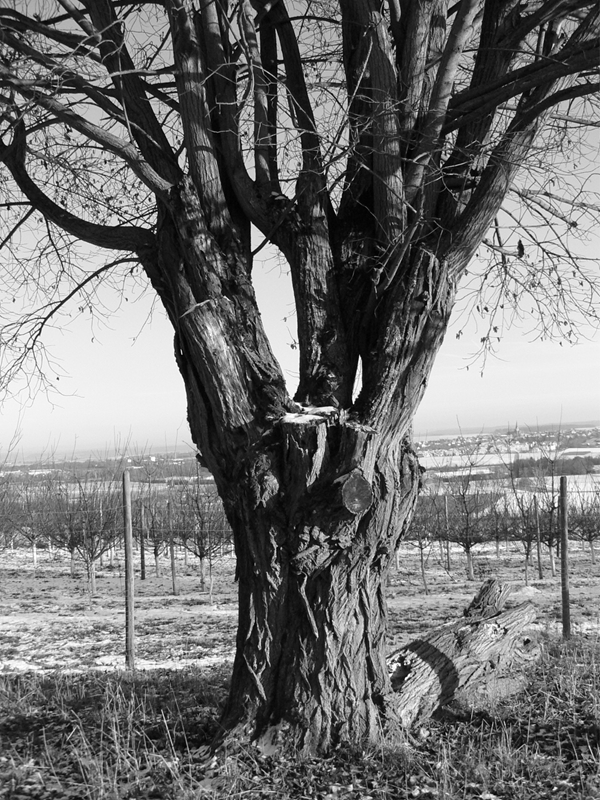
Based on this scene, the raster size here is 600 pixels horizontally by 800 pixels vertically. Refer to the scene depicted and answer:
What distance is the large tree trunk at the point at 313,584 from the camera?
305 centimetres

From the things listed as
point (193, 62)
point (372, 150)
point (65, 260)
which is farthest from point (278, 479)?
point (65, 260)

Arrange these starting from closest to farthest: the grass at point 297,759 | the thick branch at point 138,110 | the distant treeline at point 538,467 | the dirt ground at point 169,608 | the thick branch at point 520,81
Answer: the grass at point 297,759
the thick branch at point 520,81
the thick branch at point 138,110
the dirt ground at point 169,608
the distant treeline at point 538,467

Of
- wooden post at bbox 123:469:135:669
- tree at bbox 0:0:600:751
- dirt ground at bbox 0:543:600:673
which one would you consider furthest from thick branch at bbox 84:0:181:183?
dirt ground at bbox 0:543:600:673

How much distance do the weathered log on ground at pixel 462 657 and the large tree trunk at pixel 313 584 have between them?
1.40 ft

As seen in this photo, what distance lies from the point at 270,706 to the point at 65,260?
380 cm

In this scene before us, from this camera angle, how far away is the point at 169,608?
14859 mm

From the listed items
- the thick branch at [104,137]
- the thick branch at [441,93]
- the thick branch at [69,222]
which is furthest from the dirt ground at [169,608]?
the thick branch at [104,137]

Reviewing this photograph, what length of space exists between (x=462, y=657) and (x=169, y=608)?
1194 centimetres

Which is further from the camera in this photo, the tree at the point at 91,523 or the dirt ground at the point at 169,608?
the tree at the point at 91,523

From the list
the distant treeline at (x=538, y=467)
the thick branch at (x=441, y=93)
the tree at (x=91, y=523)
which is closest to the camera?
the thick branch at (x=441, y=93)

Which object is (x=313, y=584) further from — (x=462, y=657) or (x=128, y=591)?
(x=128, y=591)

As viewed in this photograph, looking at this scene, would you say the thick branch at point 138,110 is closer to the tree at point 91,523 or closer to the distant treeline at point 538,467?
the distant treeline at point 538,467

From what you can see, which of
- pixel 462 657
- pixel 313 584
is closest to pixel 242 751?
pixel 313 584

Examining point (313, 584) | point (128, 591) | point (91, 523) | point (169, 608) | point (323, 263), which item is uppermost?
point (323, 263)
